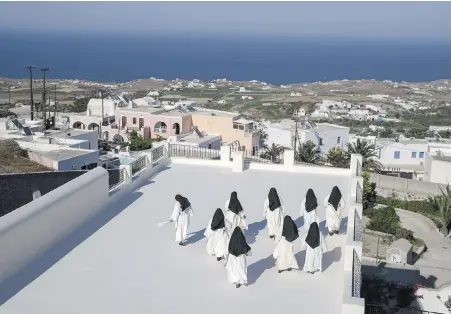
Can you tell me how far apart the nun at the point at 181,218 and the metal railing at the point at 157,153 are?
548 cm

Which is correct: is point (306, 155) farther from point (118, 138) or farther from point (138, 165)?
point (138, 165)

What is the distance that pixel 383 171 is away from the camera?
40.0 metres

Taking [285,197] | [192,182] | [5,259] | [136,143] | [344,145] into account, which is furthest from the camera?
[344,145]

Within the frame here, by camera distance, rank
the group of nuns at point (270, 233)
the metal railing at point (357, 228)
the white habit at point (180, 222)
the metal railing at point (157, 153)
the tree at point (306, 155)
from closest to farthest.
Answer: the group of nuns at point (270, 233) → the metal railing at point (357, 228) → the white habit at point (180, 222) → the metal railing at point (157, 153) → the tree at point (306, 155)

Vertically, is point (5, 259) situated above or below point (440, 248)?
above

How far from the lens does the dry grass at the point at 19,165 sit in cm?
2005

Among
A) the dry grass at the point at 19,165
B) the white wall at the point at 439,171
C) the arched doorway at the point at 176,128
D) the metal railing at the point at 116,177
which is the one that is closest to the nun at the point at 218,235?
the metal railing at the point at 116,177

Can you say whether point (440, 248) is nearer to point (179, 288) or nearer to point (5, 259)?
point (179, 288)

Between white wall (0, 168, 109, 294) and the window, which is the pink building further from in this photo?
white wall (0, 168, 109, 294)

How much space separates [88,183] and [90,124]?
1458 inches

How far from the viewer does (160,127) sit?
45906 mm

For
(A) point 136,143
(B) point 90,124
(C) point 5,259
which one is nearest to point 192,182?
(C) point 5,259

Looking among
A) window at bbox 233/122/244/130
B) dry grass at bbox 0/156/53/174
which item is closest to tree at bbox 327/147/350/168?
window at bbox 233/122/244/130

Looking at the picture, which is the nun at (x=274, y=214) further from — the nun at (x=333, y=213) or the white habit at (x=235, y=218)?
the nun at (x=333, y=213)
